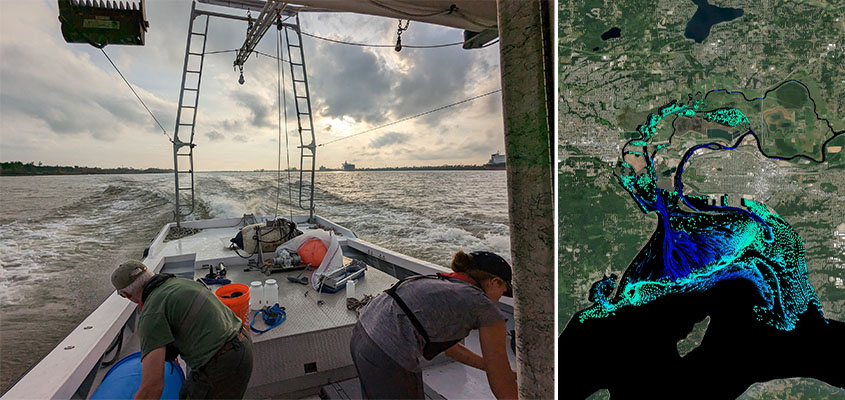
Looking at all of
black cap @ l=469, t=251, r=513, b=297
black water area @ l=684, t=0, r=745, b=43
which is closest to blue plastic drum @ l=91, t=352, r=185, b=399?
black cap @ l=469, t=251, r=513, b=297

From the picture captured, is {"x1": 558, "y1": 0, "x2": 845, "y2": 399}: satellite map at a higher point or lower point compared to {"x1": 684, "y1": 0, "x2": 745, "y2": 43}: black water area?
lower

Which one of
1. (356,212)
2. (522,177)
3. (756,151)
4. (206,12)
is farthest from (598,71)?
(356,212)

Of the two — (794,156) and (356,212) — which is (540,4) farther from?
(356,212)

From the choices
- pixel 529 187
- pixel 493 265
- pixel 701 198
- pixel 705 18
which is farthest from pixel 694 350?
pixel 705 18

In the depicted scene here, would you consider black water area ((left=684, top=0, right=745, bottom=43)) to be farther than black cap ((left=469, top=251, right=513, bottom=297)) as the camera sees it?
No

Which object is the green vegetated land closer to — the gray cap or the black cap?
the black cap

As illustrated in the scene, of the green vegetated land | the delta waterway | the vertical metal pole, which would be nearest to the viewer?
the vertical metal pole
